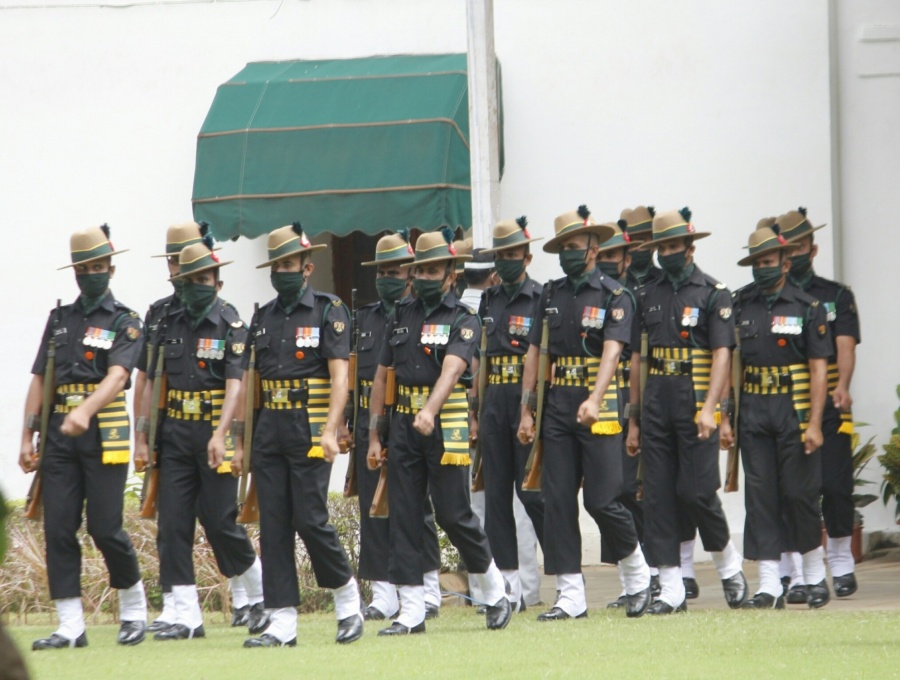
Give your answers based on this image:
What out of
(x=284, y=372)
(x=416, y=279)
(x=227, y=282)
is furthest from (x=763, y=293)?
(x=227, y=282)

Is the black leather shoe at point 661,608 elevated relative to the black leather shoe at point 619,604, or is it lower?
elevated

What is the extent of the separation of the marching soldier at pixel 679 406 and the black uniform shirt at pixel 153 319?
289cm

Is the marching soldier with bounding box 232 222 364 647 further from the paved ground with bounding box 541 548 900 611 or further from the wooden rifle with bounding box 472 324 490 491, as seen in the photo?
the paved ground with bounding box 541 548 900 611

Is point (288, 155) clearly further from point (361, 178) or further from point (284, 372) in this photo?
point (284, 372)

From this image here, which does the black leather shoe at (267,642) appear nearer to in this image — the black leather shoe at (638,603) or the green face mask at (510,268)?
the black leather shoe at (638,603)

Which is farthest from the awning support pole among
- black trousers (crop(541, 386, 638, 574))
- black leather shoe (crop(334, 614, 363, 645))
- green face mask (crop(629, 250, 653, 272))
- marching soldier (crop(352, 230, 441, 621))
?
black leather shoe (crop(334, 614, 363, 645))

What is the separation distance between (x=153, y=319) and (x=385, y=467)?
195cm

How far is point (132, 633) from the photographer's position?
27.9ft

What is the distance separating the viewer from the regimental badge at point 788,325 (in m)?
9.48

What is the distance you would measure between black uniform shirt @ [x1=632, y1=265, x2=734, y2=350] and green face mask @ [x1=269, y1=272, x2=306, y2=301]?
2427 millimetres

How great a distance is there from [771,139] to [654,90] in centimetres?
109

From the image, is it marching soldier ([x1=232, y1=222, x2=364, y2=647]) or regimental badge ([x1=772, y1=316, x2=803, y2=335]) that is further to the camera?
regimental badge ([x1=772, y1=316, x2=803, y2=335])

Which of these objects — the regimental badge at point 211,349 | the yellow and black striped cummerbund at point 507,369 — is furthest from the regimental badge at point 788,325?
the regimental badge at point 211,349

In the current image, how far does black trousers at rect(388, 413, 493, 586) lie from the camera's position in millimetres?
8367
